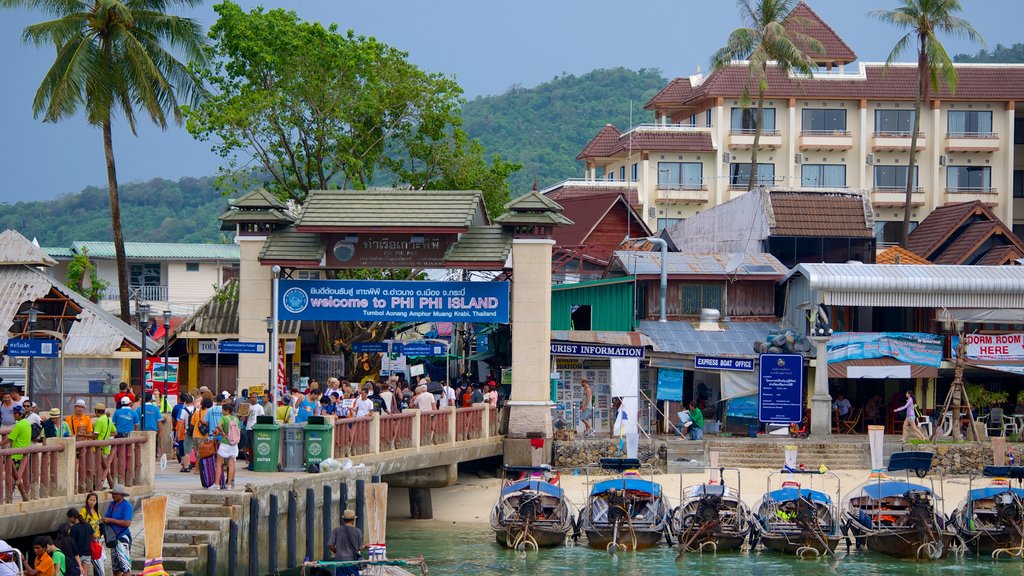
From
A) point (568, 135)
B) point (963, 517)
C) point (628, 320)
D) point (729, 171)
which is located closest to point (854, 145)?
point (729, 171)

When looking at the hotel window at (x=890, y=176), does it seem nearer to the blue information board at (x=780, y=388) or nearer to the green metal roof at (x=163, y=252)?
the green metal roof at (x=163, y=252)

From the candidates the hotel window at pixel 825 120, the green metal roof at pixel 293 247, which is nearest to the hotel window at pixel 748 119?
the hotel window at pixel 825 120

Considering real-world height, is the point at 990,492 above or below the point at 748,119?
below

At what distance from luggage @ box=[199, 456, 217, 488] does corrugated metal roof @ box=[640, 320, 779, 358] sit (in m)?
18.8

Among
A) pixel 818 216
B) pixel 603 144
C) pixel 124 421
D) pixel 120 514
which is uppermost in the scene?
pixel 603 144

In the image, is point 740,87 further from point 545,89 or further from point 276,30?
point 545,89

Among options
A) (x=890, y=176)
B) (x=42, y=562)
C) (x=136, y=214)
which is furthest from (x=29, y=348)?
(x=136, y=214)

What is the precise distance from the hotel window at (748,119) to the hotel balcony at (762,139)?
29 centimetres

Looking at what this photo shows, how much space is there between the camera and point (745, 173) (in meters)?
74.6

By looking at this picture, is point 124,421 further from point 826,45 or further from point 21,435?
point 826,45

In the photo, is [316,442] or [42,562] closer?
[42,562]

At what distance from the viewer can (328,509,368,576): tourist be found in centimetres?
2223

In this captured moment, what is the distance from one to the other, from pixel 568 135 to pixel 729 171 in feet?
177

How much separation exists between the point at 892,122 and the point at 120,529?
59.8 m
